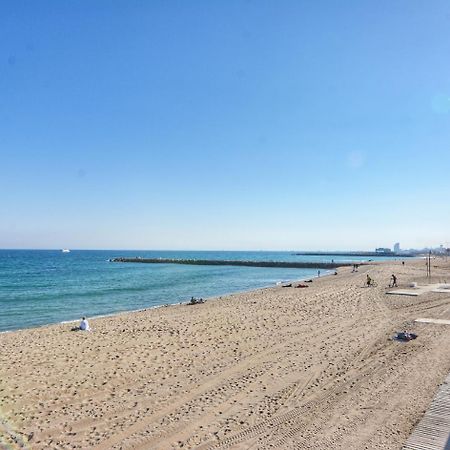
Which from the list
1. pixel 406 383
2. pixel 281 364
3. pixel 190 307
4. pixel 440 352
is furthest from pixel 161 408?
pixel 190 307

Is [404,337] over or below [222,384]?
over

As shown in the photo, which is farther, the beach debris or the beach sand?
the beach debris

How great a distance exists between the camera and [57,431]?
7301 millimetres

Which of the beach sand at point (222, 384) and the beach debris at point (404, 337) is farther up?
the beach debris at point (404, 337)

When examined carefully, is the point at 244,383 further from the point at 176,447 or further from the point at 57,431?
the point at 57,431

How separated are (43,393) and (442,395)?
29.9 ft

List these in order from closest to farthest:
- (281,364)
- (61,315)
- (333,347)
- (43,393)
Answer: (43,393) → (281,364) → (333,347) → (61,315)

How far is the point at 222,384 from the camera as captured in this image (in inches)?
380

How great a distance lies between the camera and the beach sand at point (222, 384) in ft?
23.1

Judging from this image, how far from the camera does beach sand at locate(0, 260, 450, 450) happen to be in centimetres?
704

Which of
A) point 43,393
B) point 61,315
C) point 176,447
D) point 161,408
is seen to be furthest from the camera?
point 61,315

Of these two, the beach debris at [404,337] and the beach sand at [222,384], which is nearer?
the beach sand at [222,384]

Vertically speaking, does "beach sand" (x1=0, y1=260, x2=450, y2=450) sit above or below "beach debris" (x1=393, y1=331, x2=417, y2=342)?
below

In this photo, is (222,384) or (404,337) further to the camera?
(404,337)
